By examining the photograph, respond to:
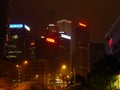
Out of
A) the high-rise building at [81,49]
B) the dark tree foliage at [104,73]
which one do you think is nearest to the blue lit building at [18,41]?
the high-rise building at [81,49]

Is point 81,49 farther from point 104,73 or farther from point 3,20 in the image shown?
point 104,73

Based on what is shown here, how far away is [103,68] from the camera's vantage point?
39188 millimetres

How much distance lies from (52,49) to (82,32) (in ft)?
47.5

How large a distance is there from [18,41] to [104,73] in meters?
123

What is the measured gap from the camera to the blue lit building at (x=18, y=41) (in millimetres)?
150625

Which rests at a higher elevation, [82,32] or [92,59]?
[82,32]

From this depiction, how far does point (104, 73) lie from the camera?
1500 inches

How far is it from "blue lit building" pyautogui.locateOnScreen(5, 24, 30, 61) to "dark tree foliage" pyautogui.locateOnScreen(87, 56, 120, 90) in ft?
357

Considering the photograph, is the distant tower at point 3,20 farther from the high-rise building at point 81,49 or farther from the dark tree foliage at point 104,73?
the dark tree foliage at point 104,73

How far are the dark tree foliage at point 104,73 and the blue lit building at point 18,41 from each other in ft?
357

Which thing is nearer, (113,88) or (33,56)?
(113,88)

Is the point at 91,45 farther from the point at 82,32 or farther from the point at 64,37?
the point at 64,37

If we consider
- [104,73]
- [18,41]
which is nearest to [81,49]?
[18,41]

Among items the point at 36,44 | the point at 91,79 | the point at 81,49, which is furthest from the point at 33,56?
the point at 91,79
